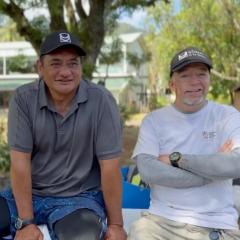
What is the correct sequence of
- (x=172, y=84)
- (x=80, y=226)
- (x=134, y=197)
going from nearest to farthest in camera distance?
(x=80, y=226), (x=172, y=84), (x=134, y=197)

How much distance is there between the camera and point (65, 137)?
8.66ft

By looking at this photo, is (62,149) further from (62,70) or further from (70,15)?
(70,15)

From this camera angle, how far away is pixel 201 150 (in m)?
2.81

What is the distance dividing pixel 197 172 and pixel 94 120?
23.6 inches

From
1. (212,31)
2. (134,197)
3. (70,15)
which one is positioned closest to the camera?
(134,197)

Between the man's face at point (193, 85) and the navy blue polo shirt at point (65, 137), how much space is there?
1.36 feet

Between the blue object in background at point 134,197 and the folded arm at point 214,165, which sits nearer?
A: the folded arm at point 214,165

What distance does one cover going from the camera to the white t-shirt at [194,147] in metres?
2.70

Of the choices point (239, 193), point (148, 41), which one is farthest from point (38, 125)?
point (148, 41)

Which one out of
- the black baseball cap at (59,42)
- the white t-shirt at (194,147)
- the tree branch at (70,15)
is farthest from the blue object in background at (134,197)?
the tree branch at (70,15)

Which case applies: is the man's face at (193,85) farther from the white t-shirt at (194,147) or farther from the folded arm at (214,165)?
the folded arm at (214,165)

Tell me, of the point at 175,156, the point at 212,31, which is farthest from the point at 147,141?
the point at 212,31

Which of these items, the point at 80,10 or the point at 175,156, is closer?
the point at 175,156

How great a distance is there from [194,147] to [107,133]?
522mm
